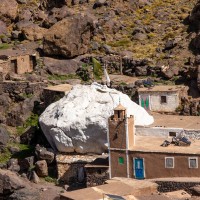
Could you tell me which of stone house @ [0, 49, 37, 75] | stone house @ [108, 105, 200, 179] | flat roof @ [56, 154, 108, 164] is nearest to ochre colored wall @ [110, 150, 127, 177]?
stone house @ [108, 105, 200, 179]

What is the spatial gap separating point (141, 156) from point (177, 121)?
6.68m

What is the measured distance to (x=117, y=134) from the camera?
4894 centimetres

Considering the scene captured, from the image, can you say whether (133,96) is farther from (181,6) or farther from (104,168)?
(181,6)

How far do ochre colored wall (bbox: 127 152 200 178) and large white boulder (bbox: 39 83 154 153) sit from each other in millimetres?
4744

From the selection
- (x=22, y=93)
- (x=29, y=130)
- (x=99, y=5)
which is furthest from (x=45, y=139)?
(x=99, y=5)

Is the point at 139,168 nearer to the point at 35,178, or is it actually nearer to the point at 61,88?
the point at 35,178

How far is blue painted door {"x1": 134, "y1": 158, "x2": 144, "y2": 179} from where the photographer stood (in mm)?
48375

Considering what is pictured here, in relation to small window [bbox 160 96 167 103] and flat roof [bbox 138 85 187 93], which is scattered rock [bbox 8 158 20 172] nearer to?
flat roof [bbox 138 85 187 93]

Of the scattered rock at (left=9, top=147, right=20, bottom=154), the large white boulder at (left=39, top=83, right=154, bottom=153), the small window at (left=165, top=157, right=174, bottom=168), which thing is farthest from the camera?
the scattered rock at (left=9, top=147, right=20, bottom=154)

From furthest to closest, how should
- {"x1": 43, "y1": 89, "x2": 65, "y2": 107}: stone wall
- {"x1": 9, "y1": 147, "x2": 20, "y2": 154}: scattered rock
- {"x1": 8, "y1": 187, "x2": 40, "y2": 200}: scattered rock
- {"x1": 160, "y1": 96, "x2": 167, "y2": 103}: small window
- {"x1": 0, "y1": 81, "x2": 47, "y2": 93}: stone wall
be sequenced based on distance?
{"x1": 0, "y1": 81, "x2": 47, "y2": 93}: stone wall
{"x1": 43, "y1": 89, "x2": 65, "y2": 107}: stone wall
{"x1": 160, "y1": 96, "x2": 167, "y2": 103}: small window
{"x1": 9, "y1": 147, "x2": 20, "y2": 154}: scattered rock
{"x1": 8, "y1": 187, "x2": 40, "y2": 200}: scattered rock

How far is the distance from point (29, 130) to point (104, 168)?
9.70m

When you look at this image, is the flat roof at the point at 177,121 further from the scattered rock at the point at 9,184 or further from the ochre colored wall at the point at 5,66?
the ochre colored wall at the point at 5,66

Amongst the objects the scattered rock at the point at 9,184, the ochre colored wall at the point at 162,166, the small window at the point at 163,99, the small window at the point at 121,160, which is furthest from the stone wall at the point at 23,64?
the ochre colored wall at the point at 162,166

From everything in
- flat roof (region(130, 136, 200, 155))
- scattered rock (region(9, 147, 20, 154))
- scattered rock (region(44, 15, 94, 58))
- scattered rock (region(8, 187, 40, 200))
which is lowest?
scattered rock (region(8, 187, 40, 200))
